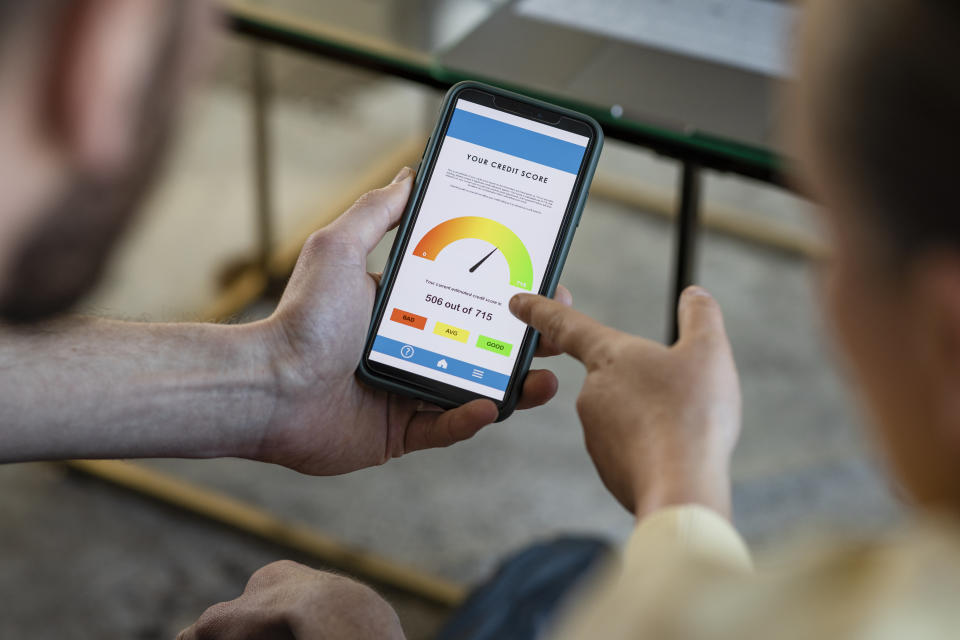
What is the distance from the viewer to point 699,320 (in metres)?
0.75

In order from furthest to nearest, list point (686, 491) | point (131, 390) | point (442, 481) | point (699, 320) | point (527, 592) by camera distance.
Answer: point (442, 481), point (527, 592), point (131, 390), point (699, 320), point (686, 491)

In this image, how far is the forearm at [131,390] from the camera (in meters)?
0.85

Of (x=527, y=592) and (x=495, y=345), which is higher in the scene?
(x=495, y=345)

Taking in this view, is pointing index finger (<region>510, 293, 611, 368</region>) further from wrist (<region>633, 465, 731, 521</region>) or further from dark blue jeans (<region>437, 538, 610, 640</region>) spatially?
dark blue jeans (<region>437, 538, 610, 640</region>)

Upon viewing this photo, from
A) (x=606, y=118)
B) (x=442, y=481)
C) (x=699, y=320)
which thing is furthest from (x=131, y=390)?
(x=442, y=481)

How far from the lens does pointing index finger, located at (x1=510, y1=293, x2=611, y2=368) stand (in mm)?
790

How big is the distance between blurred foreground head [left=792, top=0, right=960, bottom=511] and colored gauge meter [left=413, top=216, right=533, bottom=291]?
0.49 meters

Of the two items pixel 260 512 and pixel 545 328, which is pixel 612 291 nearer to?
pixel 260 512

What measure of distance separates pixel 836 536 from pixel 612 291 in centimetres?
163

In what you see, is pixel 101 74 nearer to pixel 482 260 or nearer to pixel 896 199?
pixel 896 199

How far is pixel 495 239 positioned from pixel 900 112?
0.56 m

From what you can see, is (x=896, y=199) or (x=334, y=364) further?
(x=334, y=364)

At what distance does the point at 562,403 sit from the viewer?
1.85 metres

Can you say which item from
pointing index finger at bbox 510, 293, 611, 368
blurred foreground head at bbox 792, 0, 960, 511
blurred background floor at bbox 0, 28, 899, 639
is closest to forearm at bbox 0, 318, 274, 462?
pointing index finger at bbox 510, 293, 611, 368
